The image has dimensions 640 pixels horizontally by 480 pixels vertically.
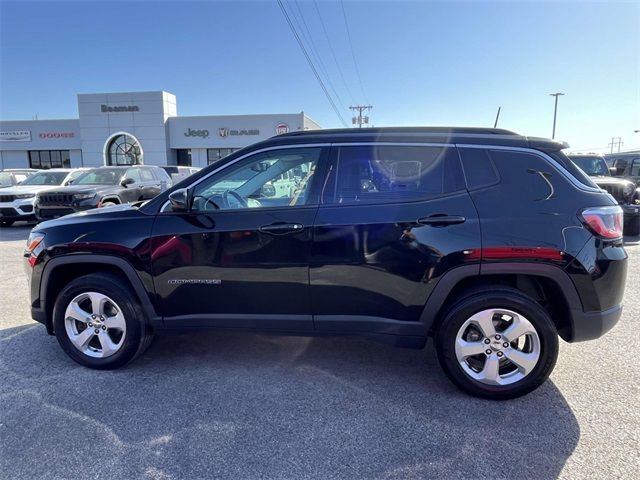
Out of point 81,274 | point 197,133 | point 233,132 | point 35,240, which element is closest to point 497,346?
point 81,274

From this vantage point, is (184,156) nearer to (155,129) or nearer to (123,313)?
(155,129)

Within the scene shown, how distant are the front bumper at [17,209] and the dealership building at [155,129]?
2023 centimetres

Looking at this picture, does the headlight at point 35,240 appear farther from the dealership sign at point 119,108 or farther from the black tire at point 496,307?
the dealership sign at point 119,108

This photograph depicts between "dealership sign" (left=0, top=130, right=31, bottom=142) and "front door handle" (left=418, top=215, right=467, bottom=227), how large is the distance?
135 feet

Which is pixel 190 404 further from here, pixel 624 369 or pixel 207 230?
pixel 624 369

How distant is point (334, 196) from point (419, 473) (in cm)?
186

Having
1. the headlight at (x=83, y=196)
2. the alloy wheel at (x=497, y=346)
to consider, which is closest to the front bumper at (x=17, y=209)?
the headlight at (x=83, y=196)

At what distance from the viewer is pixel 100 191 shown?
391 inches

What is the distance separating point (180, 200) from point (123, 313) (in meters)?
1.09

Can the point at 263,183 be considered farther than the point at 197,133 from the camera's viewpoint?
No

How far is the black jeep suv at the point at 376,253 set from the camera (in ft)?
9.18

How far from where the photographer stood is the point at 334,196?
9.86 ft

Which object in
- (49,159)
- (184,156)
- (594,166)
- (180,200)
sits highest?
(184,156)

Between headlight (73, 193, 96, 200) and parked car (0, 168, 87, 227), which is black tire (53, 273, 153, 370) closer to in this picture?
headlight (73, 193, 96, 200)
